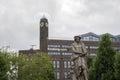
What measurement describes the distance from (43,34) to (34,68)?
56893 mm

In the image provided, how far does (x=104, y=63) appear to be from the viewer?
59.8 m

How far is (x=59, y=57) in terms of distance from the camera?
127312mm

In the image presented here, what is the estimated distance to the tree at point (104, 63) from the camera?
2335 inches

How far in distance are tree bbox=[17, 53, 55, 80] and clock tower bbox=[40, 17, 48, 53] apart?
46.4m

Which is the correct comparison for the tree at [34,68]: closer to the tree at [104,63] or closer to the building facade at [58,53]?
the tree at [104,63]

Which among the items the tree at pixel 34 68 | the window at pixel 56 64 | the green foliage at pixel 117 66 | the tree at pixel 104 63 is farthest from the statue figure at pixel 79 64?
the window at pixel 56 64

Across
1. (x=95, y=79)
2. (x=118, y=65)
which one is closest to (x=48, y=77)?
(x=95, y=79)

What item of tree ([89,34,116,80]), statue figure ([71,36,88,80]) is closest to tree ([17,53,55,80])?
tree ([89,34,116,80])

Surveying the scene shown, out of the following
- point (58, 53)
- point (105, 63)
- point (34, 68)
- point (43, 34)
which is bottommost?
point (34, 68)

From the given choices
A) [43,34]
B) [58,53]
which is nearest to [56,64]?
[58,53]

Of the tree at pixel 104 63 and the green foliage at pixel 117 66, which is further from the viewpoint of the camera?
the tree at pixel 104 63

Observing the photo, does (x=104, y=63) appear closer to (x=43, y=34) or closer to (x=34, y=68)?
(x=34, y=68)

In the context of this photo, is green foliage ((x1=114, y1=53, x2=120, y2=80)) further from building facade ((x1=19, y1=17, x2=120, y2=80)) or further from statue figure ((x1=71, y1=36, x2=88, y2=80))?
building facade ((x1=19, y1=17, x2=120, y2=80))

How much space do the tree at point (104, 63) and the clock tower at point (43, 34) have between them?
218ft
